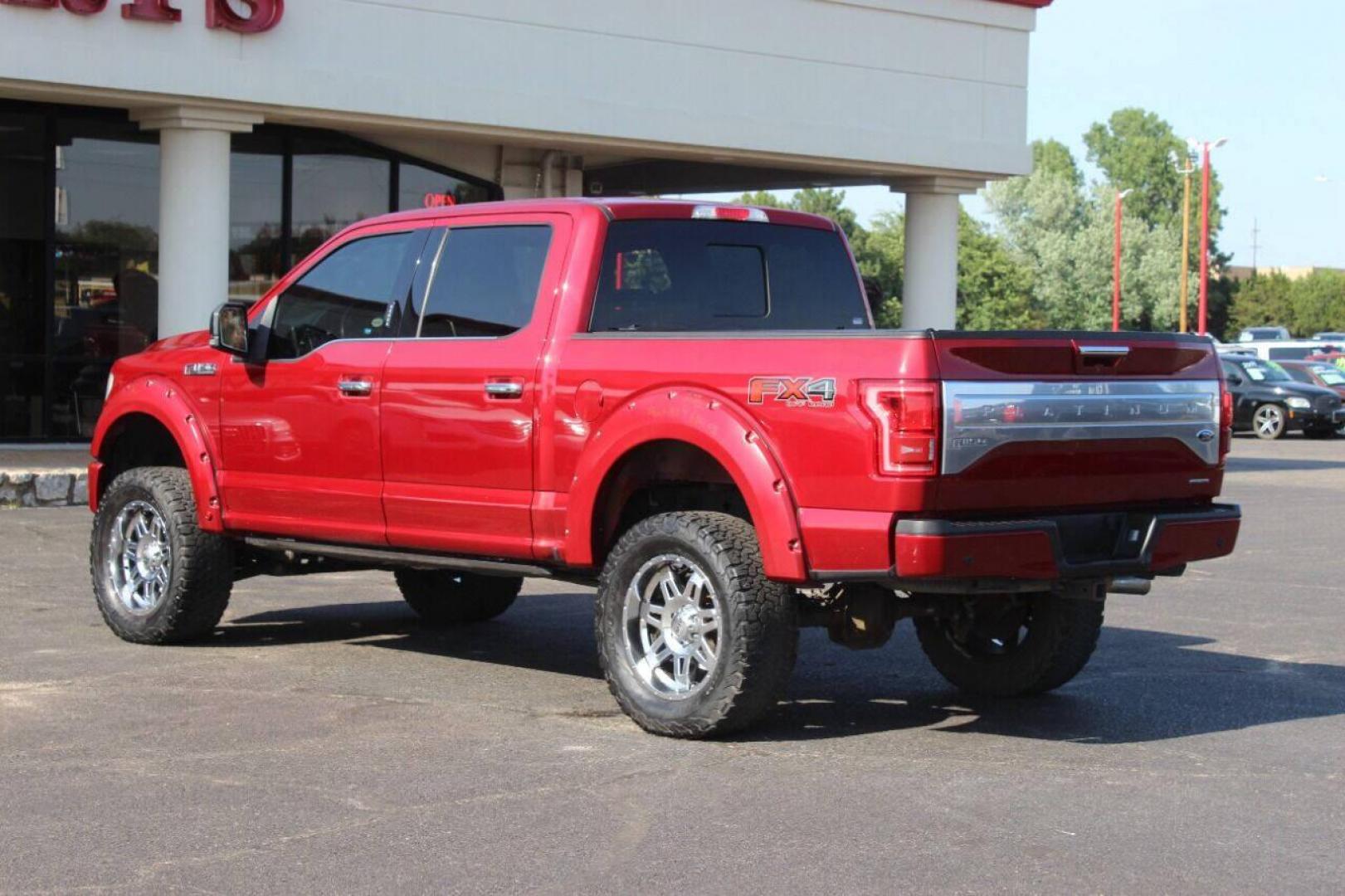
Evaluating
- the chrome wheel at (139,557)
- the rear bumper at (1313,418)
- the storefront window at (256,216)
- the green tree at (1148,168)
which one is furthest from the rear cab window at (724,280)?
the green tree at (1148,168)

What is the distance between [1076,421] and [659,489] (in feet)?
5.63

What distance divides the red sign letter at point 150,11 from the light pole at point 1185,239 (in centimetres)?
1937

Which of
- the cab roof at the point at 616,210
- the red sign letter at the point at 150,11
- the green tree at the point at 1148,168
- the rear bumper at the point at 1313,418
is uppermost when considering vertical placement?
the green tree at the point at 1148,168

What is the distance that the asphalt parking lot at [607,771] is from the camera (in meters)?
5.38

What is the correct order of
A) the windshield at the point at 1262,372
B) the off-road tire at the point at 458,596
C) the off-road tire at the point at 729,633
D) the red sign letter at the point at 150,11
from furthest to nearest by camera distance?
the windshield at the point at 1262,372
the red sign letter at the point at 150,11
the off-road tire at the point at 458,596
the off-road tire at the point at 729,633

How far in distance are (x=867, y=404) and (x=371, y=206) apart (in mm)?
16203

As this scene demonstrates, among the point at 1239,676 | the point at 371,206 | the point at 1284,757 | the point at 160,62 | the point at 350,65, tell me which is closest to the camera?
the point at 1284,757

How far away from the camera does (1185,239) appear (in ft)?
216

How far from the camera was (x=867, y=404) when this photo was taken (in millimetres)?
6590

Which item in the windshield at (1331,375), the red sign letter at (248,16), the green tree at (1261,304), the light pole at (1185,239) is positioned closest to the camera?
the red sign letter at (248,16)

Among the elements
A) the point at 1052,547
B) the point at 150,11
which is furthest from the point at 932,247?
the point at 1052,547

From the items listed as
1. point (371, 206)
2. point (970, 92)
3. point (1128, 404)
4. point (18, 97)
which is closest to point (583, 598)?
point (1128, 404)

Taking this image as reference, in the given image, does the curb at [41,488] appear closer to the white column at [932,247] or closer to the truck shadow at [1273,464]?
the white column at [932,247]

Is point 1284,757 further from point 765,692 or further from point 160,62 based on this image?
point 160,62
